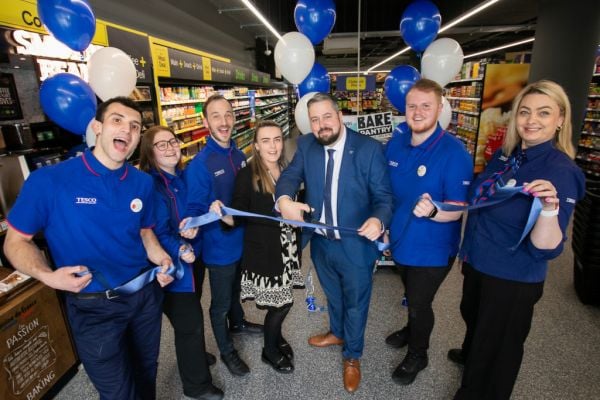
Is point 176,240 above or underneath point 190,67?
underneath

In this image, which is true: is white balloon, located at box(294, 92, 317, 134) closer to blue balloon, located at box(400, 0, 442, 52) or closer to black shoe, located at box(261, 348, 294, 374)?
blue balloon, located at box(400, 0, 442, 52)

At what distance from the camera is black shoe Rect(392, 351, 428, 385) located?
90.9 inches

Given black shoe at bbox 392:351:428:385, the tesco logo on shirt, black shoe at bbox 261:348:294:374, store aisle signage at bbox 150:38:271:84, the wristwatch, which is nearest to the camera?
the tesco logo on shirt

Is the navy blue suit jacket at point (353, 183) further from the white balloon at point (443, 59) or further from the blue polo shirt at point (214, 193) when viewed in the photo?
the white balloon at point (443, 59)

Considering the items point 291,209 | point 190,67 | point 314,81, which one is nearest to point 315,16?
point 314,81

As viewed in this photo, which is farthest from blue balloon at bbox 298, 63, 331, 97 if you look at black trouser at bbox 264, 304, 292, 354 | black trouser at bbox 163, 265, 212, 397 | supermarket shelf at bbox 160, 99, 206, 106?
supermarket shelf at bbox 160, 99, 206, 106

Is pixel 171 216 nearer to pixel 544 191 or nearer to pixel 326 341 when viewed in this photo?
pixel 326 341

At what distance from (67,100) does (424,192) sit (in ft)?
9.04

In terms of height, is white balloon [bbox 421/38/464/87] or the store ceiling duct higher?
the store ceiling duct

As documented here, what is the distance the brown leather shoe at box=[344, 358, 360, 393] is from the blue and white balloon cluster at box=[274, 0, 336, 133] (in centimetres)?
234

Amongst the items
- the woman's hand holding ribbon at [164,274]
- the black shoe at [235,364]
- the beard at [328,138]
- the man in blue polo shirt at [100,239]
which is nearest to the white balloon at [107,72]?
the man in blue polo shirt at [100,239]

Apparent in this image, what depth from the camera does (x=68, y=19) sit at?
96.2 inches

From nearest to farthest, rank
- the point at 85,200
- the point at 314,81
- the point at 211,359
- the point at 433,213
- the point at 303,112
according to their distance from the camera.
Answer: the point at 85,200
the point at 433,213
the point at 211,359
the point at 303,112
the point at 314,81

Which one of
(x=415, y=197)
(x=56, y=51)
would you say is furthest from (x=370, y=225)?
(x=56, y=51)
